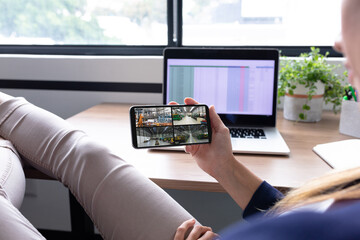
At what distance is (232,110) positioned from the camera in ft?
3.95

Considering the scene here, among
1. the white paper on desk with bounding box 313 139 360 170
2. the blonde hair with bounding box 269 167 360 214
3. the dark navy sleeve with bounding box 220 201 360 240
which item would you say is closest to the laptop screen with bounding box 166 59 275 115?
the white paper on desk with bounding box 313 139 360 170

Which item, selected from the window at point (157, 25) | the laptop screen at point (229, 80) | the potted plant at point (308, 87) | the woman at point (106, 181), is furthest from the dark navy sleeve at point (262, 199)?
the window at point (157, 25)

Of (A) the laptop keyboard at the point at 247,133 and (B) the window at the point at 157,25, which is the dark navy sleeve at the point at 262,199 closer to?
(A) the laptop keyboard at the point at 247,133

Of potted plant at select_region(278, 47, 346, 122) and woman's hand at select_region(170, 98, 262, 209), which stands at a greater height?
potted plant at select_region(278, 47, 346, 122)

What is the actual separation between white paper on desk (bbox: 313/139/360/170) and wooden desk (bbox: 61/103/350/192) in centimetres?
2

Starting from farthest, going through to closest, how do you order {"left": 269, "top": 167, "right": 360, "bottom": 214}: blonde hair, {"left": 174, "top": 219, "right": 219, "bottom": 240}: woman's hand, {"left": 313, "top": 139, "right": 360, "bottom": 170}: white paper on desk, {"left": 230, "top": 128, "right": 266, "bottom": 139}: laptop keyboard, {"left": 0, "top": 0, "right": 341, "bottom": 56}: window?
{"left": 0, "top": 0, "right": 341, "bottom": 56}: window, {"left": 230, "top": 128, "right": 266, "bottom": 139}: laptop keyboard, {"left": 313, "top": 139, "right": 360, "bottom": 170}: white paper on desk, {"left": 174, "top": 219, "right": 219, "bottom": 240}: woman's hand, {"left": 269, "top": 167, "right": 360, "bottom": 214}: blonde hair

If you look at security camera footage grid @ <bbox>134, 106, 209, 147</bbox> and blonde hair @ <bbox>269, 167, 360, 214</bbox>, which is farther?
security camera footage grid @ <bbox>134, 106, 209, 147</bbox>

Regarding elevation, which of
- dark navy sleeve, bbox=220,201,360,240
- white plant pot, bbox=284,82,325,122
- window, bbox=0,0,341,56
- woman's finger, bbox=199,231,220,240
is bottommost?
woman's finger, bbox=199,231,220,240

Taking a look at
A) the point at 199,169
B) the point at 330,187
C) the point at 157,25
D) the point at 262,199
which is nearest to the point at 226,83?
the point at 199,169

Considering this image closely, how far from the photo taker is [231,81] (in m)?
1.19

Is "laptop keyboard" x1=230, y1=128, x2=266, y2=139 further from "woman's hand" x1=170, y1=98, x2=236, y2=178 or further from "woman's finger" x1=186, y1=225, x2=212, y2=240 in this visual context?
"woman's finger" x1=186, y1=225, x2=212, y2=240

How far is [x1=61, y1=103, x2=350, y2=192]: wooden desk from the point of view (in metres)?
0.85

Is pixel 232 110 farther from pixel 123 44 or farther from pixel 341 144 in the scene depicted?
pixel 123 44

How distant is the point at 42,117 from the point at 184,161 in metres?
0.41
